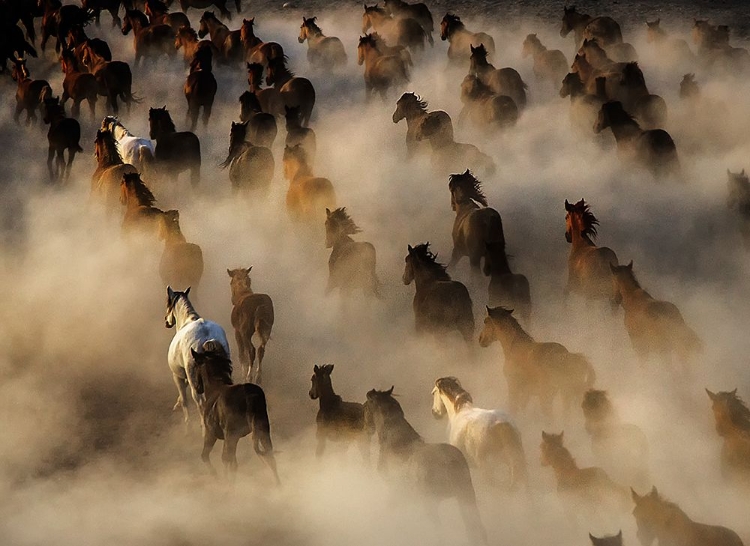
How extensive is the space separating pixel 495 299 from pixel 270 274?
3.88m

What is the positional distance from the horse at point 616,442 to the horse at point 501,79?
36.2 ft

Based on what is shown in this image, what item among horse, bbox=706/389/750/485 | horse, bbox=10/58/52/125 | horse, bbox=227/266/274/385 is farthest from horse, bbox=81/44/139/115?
horse, bbox=706/389/750/485

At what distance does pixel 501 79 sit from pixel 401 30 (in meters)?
4.64

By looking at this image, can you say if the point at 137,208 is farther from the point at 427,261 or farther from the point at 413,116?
the point at 413,116

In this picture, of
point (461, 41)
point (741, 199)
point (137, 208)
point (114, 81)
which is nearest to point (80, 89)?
point (114, 81)

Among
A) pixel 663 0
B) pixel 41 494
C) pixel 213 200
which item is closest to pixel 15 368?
pixel 41 494

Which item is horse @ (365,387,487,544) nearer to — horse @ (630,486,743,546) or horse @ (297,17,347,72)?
horse @ (630,486,743,546)

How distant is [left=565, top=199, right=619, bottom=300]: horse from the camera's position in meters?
12.5

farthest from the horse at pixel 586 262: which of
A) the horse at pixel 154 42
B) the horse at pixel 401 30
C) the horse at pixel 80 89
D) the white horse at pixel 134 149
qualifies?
the horse at pixel 154 42

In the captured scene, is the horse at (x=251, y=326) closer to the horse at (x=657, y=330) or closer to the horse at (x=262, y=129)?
the horse at (x=657, y=330)

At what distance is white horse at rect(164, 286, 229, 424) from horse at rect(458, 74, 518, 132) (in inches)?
343

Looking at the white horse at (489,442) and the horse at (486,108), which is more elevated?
the horse at (486,108)

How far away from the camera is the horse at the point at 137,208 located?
14.1 m

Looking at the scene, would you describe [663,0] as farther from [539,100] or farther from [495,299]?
[495,299]
